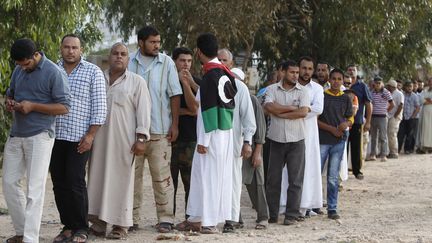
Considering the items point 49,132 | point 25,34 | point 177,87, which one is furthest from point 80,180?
point 25,34

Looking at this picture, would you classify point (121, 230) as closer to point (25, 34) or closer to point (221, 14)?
point (25, 34)

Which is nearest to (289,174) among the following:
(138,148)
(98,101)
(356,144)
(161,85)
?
(161,85)

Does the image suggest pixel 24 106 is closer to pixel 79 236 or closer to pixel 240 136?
pixel 79 236

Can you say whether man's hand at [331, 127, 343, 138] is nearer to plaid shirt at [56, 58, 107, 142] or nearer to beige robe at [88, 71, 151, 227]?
beige robe at [88, 71, 151, 227]

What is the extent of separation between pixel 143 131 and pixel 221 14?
944cm

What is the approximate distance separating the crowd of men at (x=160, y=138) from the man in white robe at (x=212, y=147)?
0.01 m

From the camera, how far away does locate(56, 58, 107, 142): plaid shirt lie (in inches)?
317

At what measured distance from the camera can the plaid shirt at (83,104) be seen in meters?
8.06

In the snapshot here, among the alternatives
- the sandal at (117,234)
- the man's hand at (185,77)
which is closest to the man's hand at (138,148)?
the sandal at (117,234)

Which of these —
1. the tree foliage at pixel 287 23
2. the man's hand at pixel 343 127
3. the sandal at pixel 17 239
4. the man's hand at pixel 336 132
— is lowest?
the sandal at pixel 17 239

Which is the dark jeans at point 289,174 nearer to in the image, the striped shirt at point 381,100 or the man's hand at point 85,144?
the man's hand at point 85,144

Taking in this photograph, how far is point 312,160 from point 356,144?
15.1 ft

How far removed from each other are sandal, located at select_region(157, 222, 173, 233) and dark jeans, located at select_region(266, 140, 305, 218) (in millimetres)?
1532

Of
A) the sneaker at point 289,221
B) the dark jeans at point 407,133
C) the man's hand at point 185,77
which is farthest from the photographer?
the dark jeans at point 407,133
